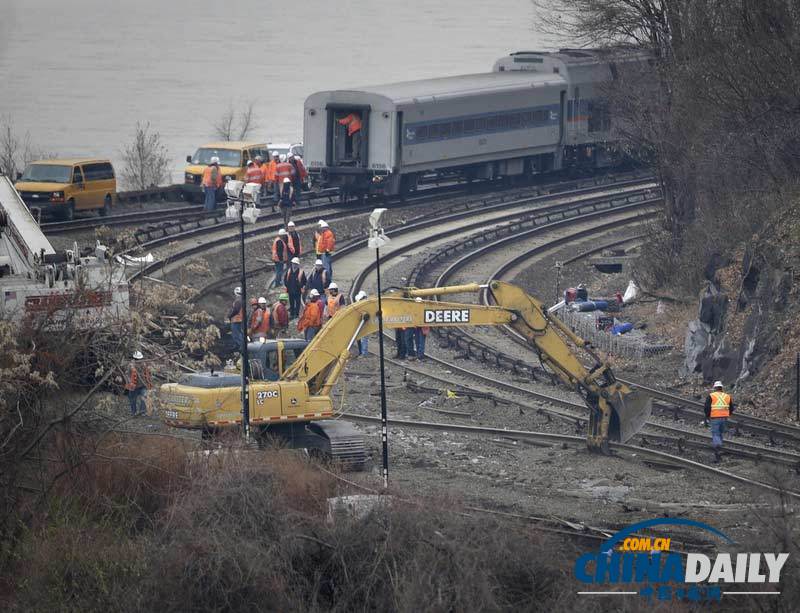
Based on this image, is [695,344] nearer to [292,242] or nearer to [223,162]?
[292,242]

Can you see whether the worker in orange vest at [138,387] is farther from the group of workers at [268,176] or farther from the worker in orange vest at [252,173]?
the worker in orange vest at [252,173]

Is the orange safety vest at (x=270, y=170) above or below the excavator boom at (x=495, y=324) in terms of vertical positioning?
above

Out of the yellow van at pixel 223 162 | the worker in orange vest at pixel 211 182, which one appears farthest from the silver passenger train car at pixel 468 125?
the worker in orange vest at pixel 211 182

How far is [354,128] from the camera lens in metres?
40.5

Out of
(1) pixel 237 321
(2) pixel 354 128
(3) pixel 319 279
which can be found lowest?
(1) pixel 237 321

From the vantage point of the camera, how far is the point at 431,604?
13.7 metres

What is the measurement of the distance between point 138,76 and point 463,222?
61093mm

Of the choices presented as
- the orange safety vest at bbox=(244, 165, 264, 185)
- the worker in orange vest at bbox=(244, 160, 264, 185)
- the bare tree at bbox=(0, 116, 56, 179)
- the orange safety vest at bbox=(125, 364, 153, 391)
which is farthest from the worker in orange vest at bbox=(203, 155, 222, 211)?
the orange safety vest at bbox=(125, 364, 153, 391)

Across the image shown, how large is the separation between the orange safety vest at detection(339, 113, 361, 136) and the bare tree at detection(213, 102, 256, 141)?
77.4ft

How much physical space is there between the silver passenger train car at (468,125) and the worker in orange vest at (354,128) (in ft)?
0.10

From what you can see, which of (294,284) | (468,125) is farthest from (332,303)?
(468,125)

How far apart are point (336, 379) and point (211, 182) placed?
1879 centimetres

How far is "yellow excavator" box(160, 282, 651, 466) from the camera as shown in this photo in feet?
62.5

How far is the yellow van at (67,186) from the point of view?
3556 cm
